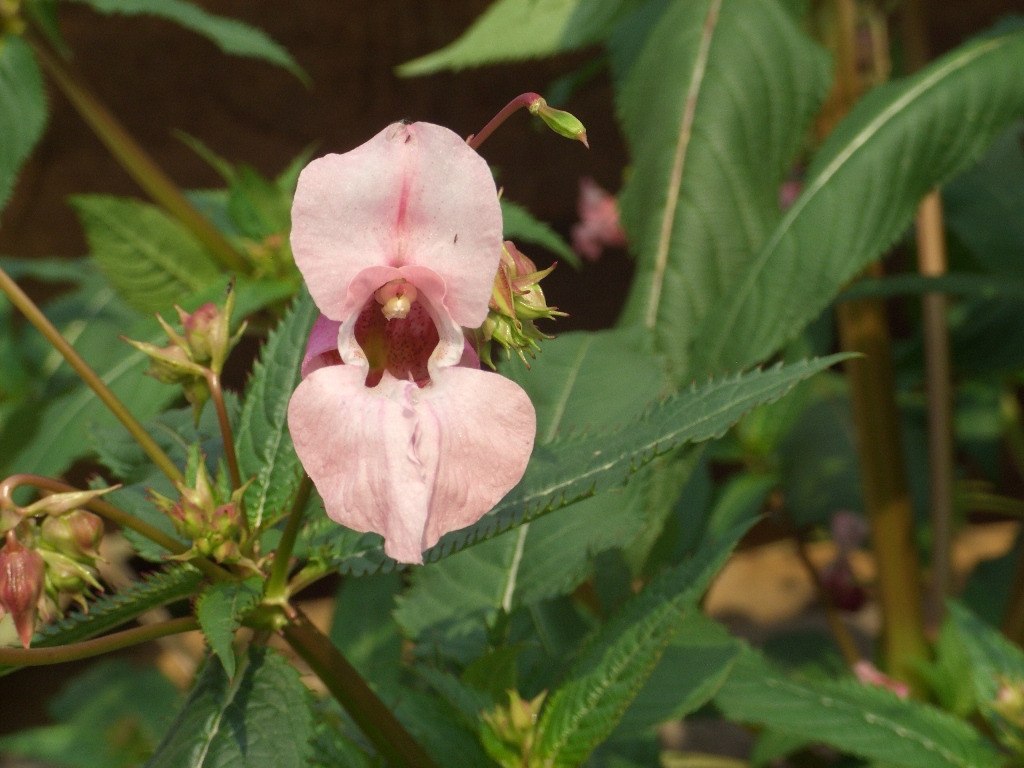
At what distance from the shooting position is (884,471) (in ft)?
2.97

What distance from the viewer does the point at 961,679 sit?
82cm

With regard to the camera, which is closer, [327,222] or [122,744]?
[327,222]

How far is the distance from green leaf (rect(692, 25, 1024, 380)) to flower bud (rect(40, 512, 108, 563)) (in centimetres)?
40

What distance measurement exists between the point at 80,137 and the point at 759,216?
4.16 feet

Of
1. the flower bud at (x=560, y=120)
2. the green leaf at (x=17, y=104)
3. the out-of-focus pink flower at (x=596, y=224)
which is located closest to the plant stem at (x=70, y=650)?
the flower bud at (x=560, y=120)

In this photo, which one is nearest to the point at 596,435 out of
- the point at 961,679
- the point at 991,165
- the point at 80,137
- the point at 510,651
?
the point at 510,651

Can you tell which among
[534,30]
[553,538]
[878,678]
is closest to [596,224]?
[534,30]

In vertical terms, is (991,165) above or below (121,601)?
below

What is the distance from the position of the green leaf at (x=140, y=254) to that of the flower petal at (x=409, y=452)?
0.63 metres

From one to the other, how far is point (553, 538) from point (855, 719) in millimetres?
236

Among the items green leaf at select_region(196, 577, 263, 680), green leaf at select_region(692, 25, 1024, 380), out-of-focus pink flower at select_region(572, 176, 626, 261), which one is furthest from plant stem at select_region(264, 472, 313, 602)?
out-of-focus pink flower at select_region(572, 176, 626, 261)

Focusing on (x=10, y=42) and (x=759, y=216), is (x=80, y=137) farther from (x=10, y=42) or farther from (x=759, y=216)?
(x=759, y=216)

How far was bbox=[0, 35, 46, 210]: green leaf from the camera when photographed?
0.79m

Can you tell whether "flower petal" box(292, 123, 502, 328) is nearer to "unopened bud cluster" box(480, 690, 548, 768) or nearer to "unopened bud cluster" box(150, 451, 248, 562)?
"unopened bud cluster" box(150, 451, 248, 562)
